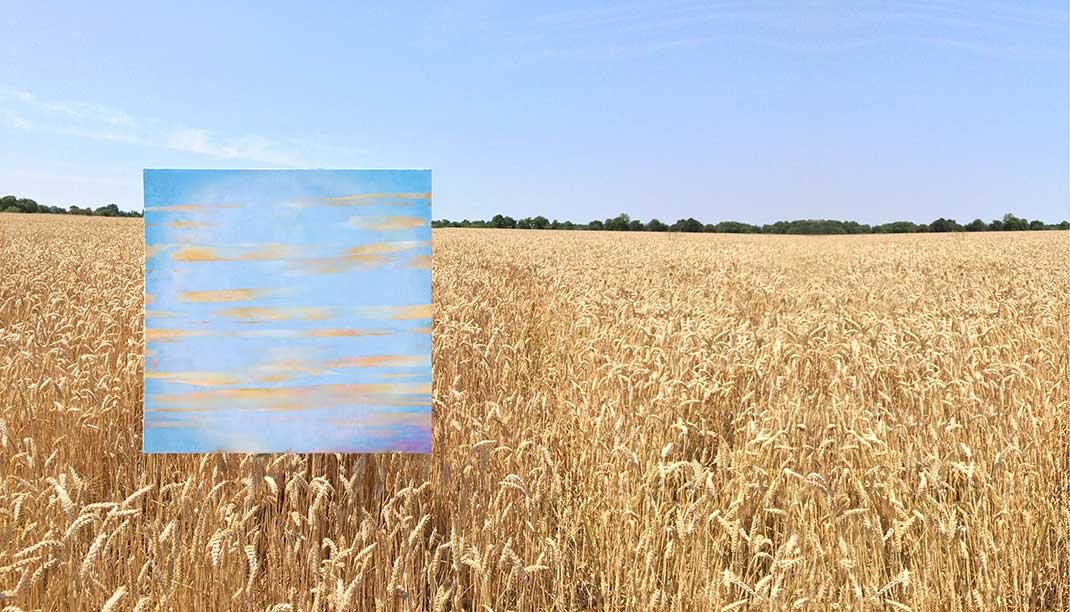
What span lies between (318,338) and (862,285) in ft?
29.6

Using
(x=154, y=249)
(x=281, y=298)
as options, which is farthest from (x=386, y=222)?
(x=154, y=249)

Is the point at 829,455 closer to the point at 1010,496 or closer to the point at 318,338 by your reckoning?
the point at 1010,496

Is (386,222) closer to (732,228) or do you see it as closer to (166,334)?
(166,334)

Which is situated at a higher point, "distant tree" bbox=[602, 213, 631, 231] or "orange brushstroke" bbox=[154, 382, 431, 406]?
"distant tree" bbox=[602, 213, 631, 231]

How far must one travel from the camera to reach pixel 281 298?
2090 millimetres

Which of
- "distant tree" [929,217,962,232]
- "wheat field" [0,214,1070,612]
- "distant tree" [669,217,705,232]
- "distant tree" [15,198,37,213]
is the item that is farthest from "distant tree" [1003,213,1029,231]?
"distant tree" [15,198,37,213]

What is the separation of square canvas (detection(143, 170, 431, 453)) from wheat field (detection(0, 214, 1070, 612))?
1.07 ft

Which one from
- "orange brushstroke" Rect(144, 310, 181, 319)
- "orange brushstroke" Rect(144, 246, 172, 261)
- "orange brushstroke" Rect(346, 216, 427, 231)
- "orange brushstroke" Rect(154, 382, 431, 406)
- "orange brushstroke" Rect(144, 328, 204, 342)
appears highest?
"orange brushstroke" Rect(346, 216, 427, 231)

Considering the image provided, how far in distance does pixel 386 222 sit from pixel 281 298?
411 mm

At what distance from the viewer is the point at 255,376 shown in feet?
6.96

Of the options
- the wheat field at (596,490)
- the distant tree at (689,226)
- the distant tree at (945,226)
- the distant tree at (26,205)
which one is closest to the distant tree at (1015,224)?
the distant tree at (945,226)

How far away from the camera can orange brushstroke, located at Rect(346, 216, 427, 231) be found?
2.08 metres

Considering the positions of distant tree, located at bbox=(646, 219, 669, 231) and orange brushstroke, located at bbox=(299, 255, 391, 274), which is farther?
distant tree, located at bbox=(646, 219, 669, 231)

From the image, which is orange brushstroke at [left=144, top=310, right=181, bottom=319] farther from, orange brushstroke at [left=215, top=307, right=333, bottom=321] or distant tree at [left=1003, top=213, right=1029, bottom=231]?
distant tree at [left=1003, top=213, right=1029, bottom=231]
